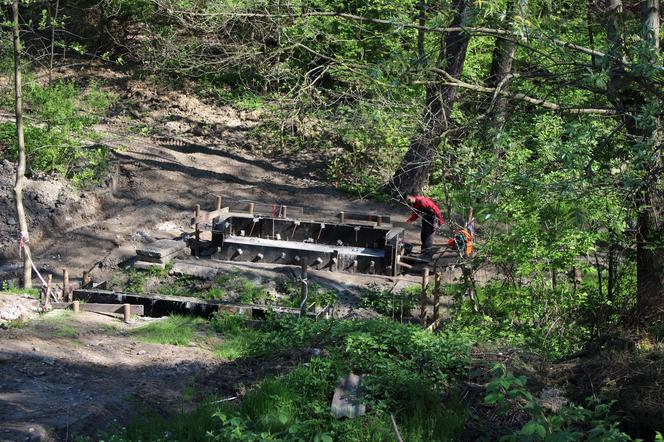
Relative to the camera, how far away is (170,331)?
11.9 meters

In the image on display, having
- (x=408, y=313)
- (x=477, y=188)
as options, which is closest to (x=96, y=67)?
(x=408, y=313)

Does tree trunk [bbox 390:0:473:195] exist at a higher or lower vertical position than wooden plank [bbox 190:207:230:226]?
higher

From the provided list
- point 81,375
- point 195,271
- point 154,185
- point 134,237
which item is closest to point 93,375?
point 81,375

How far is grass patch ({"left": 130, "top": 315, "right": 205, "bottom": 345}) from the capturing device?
11422 millimetres

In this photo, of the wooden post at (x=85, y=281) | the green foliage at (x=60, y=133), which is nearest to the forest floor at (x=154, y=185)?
the green foliage at (x=60, y=133)

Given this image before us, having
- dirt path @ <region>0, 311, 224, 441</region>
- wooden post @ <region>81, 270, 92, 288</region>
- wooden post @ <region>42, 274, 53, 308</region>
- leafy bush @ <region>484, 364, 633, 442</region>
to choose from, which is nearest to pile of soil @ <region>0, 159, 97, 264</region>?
wooden post @ <region>81, 270, 92, 288</region>

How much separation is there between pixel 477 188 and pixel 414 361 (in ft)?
9.07

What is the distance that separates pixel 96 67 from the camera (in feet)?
98.6

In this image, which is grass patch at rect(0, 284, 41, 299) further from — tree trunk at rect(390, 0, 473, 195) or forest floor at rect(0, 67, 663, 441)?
tree trunk at rect(390, 0, 473, 195)

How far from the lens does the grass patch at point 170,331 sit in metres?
11.4

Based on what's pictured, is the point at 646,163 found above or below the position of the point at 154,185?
above

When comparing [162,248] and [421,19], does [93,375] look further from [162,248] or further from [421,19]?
[421,19]

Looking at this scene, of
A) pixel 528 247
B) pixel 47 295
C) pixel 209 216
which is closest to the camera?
pixel 528 247

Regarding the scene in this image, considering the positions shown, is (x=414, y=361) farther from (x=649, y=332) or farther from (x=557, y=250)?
(x=557, y=250)
